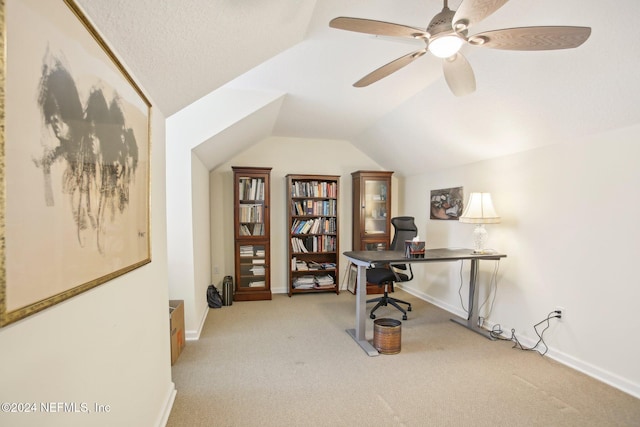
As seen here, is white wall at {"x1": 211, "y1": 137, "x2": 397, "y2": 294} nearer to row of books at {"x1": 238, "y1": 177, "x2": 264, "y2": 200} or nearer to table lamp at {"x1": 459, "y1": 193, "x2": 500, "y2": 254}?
row of books at {"x1": 238, "y1": 177, "x2": 264, "y2": 200}

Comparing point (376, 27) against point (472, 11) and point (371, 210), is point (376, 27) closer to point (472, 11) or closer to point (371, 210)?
point (472, 11)

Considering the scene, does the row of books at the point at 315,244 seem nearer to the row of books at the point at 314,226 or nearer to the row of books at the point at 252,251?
the row of books at the point at 314,226

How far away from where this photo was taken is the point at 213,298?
3869mm

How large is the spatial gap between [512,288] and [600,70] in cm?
203

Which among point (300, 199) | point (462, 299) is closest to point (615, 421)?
point (462, 299)

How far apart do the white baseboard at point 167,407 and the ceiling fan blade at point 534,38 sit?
2.68 m

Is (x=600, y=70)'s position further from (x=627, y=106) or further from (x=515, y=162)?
(x=515, y=162)

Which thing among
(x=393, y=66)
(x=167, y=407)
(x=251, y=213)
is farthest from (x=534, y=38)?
(x=251, y=213)

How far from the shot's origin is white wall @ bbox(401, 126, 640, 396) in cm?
209

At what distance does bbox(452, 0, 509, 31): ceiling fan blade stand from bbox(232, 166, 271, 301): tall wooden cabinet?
3.16 m

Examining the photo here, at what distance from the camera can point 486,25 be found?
6.23 feet

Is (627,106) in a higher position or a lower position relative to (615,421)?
higher

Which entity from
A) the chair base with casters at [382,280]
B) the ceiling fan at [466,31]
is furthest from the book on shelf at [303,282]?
the ceiling fan at [466,31]

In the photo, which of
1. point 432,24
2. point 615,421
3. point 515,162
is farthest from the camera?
point 515,162
